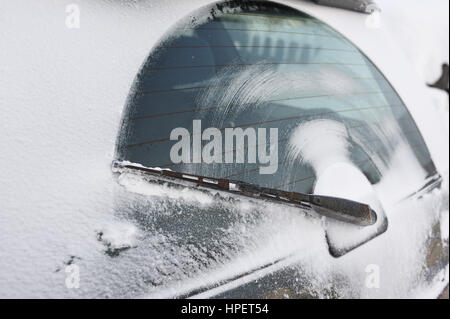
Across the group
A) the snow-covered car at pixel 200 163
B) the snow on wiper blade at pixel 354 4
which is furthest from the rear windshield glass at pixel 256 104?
the snow on wiper blade at pixel 354 4

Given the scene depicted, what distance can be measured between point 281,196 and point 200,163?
351 mm

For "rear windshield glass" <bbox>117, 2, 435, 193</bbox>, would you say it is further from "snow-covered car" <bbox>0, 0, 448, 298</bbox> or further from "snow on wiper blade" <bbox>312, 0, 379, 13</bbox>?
"snow on wiper blade" <bbox>312, 0, 379, 13</bbox>

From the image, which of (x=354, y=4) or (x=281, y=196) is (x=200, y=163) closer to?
(x=281, y=196)

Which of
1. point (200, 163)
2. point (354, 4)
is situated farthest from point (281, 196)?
point (354, 4)

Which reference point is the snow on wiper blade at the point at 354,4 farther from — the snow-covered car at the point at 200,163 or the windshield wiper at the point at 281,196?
the windshield wiper at the point at 281,196

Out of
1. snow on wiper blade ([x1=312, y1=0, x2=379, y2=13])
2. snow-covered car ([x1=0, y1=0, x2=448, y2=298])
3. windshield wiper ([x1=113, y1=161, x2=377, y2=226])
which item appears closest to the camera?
snow-covered car ([x1=0, y1=0, x2=448, y2=298])

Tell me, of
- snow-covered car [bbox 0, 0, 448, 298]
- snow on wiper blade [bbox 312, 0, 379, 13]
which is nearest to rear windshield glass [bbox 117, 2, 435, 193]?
snow-covered car [bbox 0, 0, 448, 298]

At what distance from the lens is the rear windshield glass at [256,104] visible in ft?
4.10

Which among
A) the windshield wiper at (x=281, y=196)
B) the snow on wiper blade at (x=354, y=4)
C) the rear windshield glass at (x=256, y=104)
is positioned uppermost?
the snow on wiper blade at (x=354, y=4)

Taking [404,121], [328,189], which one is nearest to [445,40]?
[404,121]

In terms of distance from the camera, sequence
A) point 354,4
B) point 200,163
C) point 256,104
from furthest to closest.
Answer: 1. point 354,4
2. point 256,104
3. point 200,163

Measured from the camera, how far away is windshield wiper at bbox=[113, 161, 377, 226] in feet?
3.91

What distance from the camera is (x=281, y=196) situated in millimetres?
1354

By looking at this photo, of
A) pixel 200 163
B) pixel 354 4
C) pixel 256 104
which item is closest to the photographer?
pixel 200 163
